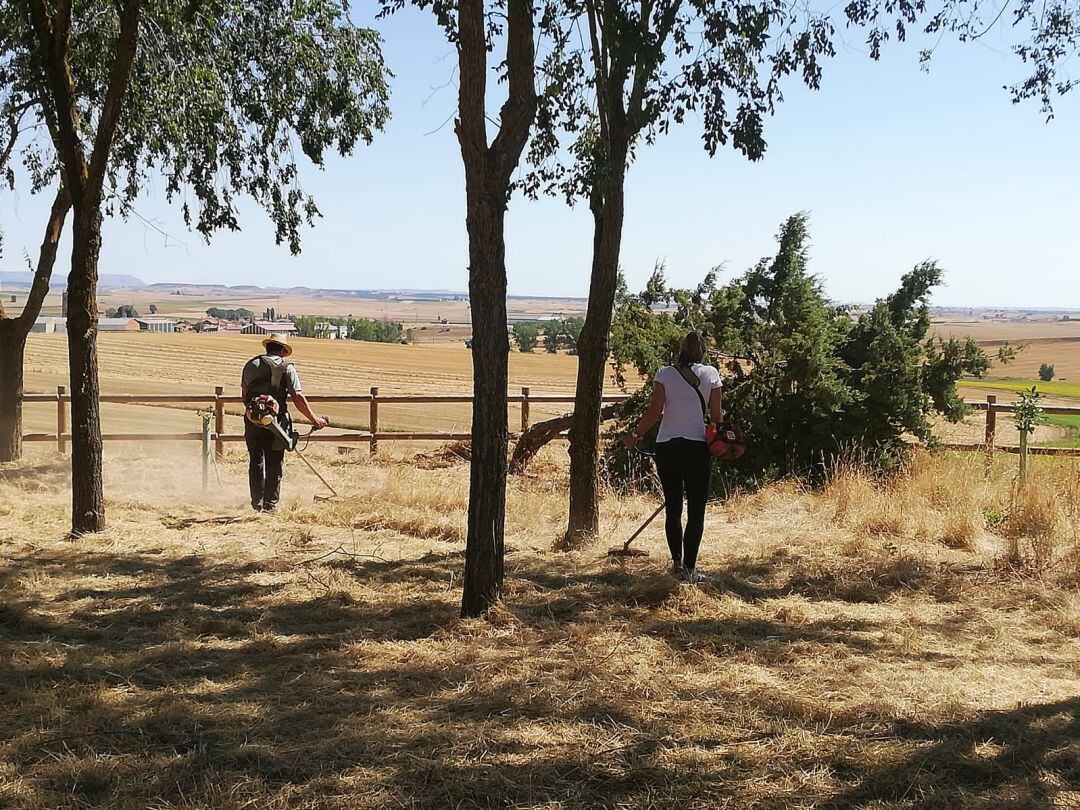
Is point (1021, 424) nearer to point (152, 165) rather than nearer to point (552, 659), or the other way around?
point (552, 659)

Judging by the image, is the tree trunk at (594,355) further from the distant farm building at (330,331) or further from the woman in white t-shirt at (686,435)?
the distant farm building at (330,331)

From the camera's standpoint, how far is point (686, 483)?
705 centimetres

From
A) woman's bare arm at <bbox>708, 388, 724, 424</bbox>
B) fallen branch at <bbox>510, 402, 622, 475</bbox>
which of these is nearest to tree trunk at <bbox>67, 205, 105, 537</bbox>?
woman's bare arm at <bbox>708, 388, 724, 424</bbox>

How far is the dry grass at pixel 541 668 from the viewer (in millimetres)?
3867

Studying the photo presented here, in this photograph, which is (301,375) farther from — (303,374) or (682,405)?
(682,405)

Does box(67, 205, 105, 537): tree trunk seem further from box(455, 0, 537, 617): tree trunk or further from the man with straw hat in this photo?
box(455, 0, 537, 617): tree trunk

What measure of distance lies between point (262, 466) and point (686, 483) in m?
5.01

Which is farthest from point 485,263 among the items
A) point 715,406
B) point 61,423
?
point 61,423

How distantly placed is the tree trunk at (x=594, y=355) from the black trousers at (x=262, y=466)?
326 cm

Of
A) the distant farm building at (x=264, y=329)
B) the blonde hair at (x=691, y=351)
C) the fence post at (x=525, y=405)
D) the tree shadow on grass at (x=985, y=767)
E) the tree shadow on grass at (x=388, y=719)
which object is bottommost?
the tree shadow on grass at (x=388, y=719)

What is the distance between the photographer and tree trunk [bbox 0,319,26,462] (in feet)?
46.2

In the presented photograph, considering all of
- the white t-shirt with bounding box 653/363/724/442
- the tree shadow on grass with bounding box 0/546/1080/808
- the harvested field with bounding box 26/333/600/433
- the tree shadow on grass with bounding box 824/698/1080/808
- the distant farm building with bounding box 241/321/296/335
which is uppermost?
the white t-shirt with bounding box 653/363/724/442

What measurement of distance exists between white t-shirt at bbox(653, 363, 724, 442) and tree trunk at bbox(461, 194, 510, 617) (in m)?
A: 1.48

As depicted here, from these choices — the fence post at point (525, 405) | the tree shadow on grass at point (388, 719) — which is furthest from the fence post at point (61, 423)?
the tree shadow on grass at point (388, 719)
